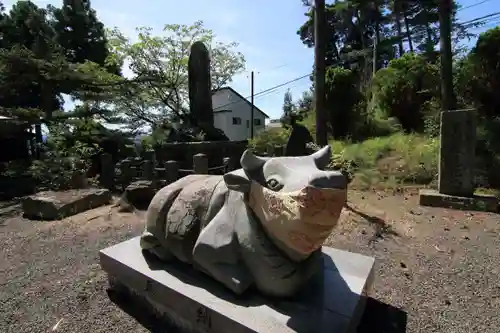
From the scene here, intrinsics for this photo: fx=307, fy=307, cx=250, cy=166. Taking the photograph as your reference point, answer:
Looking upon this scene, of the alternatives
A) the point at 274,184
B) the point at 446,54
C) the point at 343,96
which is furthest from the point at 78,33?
the point at 274,184

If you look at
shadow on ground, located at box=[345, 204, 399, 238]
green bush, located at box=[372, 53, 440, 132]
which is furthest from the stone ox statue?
green bush, located at box=[372, 53, 440, 132]

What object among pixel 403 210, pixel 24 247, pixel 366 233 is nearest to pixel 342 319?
pixel 366 233

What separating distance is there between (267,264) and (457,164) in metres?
5.62

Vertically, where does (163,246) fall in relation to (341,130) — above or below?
below

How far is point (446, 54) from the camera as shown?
8016 millimetres

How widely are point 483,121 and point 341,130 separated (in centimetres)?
420

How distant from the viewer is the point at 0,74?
950 cm

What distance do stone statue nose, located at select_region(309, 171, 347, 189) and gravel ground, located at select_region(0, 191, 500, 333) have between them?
1.54 m

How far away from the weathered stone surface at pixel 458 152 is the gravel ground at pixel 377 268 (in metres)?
0.67

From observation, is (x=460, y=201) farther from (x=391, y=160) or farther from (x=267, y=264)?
(x=267, y=264)

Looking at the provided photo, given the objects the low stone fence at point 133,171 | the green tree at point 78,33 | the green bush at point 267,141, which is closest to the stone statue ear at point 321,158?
the low stone fence at point 133,171

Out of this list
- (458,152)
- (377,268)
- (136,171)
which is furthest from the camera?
(136,171)

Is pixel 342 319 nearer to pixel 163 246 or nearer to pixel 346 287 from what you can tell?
pixel 346 287

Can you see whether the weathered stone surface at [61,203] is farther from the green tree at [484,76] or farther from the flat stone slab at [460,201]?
the green tree at [484,76]
